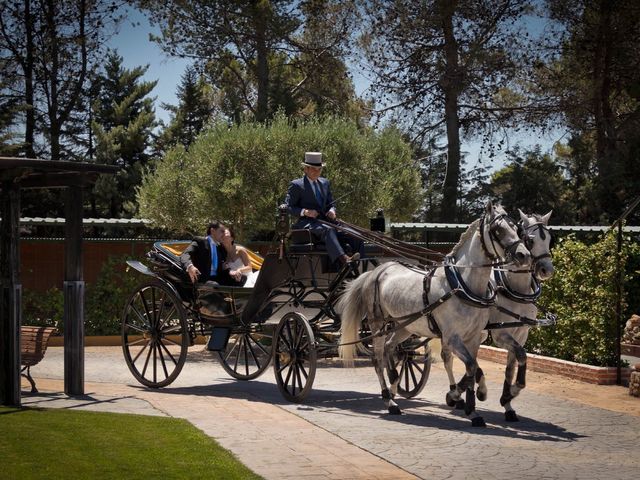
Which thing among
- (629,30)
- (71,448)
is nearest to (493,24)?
(629,30)

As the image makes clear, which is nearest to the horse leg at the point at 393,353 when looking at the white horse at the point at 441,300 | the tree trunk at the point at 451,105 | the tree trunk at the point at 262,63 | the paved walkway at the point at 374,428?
the white horse at the point at 441,300

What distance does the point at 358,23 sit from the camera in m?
32.0

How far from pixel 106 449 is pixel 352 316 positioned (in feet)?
12.5

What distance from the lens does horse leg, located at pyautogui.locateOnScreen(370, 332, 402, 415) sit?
10766mm

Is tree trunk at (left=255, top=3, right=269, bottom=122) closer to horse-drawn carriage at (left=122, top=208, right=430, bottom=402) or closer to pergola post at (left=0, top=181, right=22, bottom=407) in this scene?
horse-drawn carriage at (left=122, top=208, right=430, bottom=402)

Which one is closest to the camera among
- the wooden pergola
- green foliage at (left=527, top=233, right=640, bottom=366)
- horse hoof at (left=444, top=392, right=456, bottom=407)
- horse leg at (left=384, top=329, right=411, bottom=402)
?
the wooden pergola

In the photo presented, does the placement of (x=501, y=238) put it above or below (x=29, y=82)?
below

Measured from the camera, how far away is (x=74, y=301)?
461 inches

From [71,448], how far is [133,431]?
0.95m

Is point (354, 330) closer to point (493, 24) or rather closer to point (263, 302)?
point (263, 302)

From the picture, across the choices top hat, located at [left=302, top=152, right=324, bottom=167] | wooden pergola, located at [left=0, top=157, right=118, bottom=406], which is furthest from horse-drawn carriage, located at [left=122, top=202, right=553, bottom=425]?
wooden pergola, located at [left=0, top=157, right=118, bottom=406]

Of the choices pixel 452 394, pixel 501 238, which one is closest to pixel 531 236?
pixel 501 238

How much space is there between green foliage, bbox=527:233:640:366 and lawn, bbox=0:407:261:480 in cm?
702

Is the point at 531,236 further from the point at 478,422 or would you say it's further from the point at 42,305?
the point at 42,305
